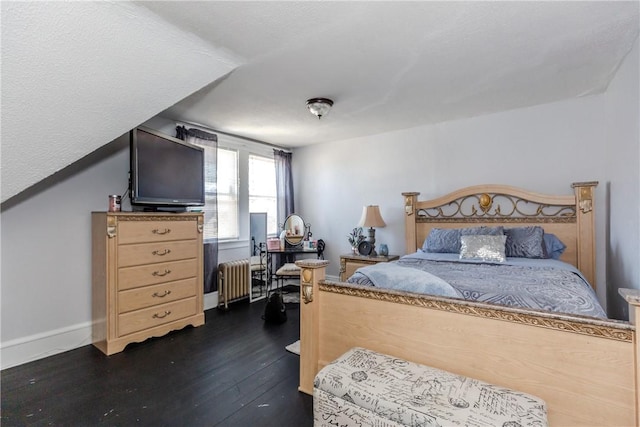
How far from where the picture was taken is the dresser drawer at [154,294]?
2730 mm

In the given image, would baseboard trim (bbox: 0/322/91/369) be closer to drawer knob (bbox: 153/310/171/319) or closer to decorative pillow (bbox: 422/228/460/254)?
drawer knob (bbox: 153/310/171/319)

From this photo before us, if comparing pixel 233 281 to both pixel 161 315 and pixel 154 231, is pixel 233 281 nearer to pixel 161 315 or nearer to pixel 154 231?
pixel 161 315

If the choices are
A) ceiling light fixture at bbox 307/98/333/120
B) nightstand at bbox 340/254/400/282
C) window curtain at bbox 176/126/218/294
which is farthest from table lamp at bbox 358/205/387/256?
window curtain at bbox 176/126/218/294

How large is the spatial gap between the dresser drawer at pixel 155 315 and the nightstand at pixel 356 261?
186 cm

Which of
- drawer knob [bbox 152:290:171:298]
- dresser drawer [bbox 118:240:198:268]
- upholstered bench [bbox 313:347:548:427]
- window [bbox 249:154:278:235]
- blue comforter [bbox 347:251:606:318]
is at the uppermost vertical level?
window [bbox 249:154:278:235]

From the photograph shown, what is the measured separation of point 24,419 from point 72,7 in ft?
7.57

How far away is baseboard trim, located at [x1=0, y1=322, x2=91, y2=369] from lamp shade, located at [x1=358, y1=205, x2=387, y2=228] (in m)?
3.21

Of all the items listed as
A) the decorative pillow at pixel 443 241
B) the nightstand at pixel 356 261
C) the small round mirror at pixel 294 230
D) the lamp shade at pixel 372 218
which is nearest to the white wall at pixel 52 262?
the small round mirror at pixel 294 230

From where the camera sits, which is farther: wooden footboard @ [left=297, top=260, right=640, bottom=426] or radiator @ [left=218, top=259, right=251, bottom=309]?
radiator @ [left=218, top=259, right=251, bottom=309]

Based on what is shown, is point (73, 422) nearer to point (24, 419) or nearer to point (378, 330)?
point (24, 419)

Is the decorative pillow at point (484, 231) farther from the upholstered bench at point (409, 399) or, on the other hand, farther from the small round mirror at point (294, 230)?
the small round mirror at point (294, 230)

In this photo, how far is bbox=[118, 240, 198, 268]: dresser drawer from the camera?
9.00 feet

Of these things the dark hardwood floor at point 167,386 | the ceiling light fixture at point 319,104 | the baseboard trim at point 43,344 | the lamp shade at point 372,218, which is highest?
the ceiling light fixture at point 319,104

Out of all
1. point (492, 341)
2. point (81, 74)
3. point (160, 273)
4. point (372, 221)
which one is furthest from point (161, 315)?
point (492, 341)
